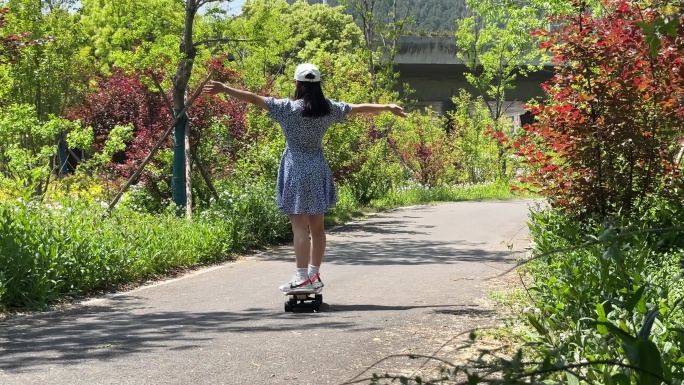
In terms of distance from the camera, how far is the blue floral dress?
844 centimetres

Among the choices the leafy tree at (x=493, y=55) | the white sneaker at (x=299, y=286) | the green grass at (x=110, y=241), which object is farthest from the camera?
the leafy tree at (x=493, y=55)

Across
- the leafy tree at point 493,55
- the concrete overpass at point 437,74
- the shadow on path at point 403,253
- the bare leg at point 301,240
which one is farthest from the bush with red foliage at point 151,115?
the concrete overpass at point 437,74

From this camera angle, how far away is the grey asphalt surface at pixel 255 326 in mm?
5875

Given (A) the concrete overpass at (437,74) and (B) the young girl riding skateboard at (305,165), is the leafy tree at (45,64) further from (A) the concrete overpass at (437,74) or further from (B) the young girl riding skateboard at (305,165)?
(A) the concrete overpass at (437,74)

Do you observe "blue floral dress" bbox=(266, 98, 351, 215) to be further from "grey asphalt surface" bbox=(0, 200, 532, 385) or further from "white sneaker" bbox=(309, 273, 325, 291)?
"grey asphalt surface" bbox=(0, 200, 532, 385)

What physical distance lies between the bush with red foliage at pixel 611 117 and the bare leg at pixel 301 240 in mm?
2761

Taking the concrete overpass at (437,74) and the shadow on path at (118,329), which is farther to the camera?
the concrete overpass at (437,74)

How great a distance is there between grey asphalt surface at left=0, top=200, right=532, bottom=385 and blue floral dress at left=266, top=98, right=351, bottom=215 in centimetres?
87

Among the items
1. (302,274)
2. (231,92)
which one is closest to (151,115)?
(231,92)

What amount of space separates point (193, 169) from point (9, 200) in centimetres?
489

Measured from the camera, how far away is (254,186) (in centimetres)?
1536

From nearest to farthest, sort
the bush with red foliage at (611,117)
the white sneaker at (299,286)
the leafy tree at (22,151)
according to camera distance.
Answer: the white sneaker at (299,286) < the bush with red foliage at (611,117) < the leafy tree at (22,151)

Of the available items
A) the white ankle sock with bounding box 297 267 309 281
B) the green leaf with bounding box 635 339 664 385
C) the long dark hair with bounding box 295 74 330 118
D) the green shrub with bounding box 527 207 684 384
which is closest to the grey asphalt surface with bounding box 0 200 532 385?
the white ankle sock with bounding box 297 267 309 281

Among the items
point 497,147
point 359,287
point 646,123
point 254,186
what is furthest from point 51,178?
point 497,147
